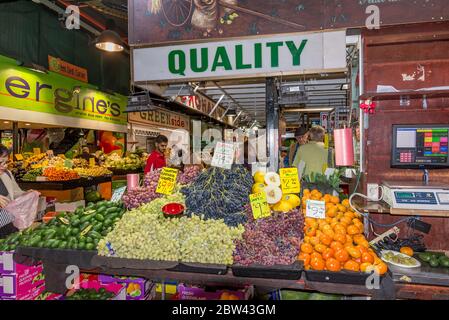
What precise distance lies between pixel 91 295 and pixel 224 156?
5.20 ft

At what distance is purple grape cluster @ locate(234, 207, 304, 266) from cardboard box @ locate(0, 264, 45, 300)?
1.73 m

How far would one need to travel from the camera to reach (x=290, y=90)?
149 inches

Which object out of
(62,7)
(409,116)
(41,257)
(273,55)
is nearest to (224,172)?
(273,55)

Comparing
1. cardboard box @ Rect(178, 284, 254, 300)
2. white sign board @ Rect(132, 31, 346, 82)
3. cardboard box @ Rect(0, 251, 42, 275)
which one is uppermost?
white sign board @ Rect(132, 31, 346, 82)

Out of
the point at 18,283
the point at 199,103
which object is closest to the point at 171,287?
the point at 18,283

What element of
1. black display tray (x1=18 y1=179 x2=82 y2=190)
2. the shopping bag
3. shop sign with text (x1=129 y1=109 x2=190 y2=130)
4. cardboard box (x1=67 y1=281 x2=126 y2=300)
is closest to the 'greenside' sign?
shop sign with text (x1=129 y1=109 x2=190 y2=130)

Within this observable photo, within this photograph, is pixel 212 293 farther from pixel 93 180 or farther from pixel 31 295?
pixel 93 180

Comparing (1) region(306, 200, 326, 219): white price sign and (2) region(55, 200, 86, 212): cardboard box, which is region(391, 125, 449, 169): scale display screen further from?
(2) region(55, 200, 86, 212): cardboard box

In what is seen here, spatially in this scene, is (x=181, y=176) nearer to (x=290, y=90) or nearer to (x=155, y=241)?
(x=155, y=241)

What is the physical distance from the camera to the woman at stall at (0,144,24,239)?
3.41 m

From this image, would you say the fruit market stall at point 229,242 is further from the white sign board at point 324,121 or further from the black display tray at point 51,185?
the white sign board at point 324,121

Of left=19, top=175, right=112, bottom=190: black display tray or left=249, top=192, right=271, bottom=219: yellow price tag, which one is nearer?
left=249, top=192, right=271, bottom=219: yellow price tag

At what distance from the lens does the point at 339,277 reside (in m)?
1.89

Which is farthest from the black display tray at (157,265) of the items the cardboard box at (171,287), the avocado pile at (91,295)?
the cardboard box at (171,287)
